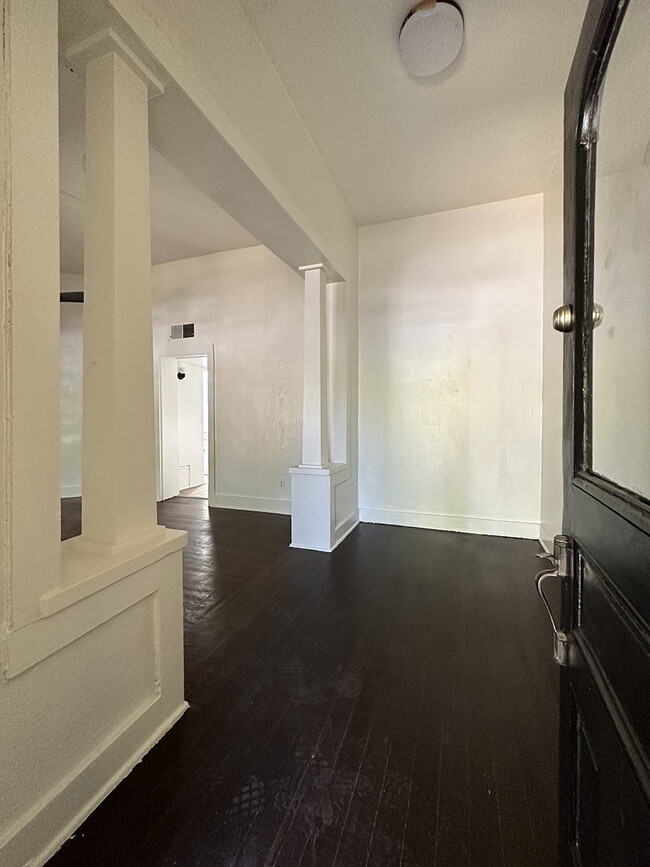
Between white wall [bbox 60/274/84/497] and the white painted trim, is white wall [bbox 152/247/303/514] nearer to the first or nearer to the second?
the white painted trim

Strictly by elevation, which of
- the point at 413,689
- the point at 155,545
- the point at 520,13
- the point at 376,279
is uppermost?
the point at 520,13

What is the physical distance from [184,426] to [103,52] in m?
5.22

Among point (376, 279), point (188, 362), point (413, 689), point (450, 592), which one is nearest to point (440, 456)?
point (450, 592)

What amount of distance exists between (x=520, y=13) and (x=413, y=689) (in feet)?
11.1

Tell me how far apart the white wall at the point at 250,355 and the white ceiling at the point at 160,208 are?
324 mm

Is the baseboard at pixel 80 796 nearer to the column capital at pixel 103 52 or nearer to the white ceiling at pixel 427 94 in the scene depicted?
the column capital at pixel 103 52

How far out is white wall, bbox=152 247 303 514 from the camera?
462cm

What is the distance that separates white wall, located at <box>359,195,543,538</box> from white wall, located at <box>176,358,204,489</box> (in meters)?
3.31

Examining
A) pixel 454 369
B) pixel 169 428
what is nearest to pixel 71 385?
pixel 169 428

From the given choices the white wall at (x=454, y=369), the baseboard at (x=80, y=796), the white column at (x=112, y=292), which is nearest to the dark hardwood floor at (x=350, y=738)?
the baseboard at (x=80, y=796)

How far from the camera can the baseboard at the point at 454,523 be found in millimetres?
3691

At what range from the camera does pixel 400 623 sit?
2.19 m

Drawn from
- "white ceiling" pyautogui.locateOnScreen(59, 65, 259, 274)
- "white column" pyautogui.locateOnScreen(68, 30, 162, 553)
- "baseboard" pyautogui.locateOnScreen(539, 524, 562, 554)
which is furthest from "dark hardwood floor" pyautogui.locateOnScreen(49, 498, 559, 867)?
"white ceiling" pyautogui.locateOnScreen(59, 65, 259, 274)

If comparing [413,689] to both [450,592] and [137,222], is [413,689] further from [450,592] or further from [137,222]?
[137,222]
